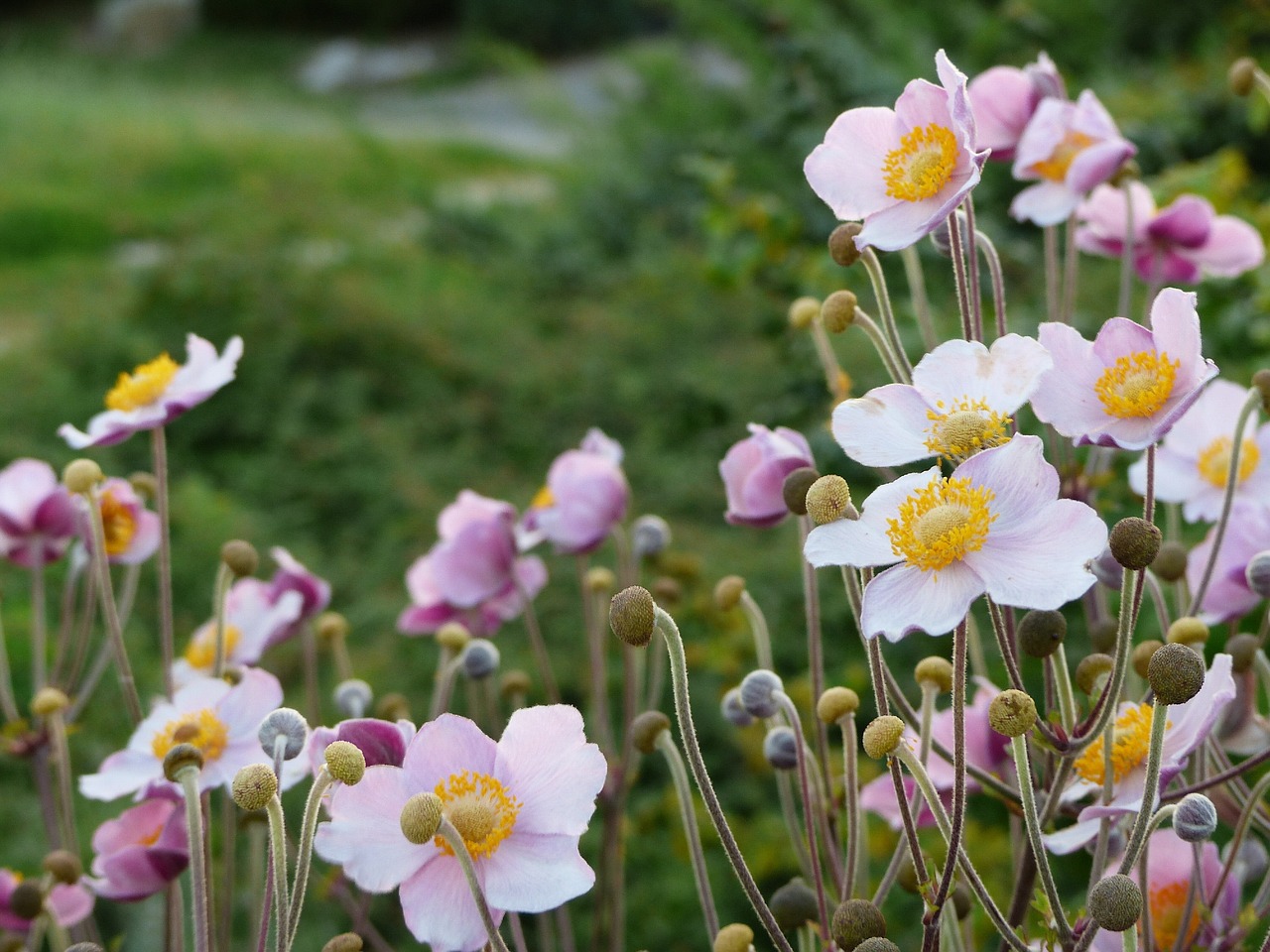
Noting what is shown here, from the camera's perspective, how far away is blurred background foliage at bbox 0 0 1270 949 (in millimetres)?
1572

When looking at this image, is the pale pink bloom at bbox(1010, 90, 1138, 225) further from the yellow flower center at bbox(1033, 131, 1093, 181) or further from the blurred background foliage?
the blurred background foliage

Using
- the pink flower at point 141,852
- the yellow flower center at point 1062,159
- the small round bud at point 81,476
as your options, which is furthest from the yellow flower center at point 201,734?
the yellow flower center at point 1062,159

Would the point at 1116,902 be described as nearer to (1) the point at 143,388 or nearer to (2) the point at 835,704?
(2) the point at 835,704

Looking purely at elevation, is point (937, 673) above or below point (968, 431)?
below

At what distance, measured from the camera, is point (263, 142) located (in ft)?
19.7

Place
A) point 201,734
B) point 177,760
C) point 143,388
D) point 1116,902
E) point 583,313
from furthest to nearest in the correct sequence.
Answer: point 583,313 → point 143,388 → point 201,734 → point 177,760 → point 1116,902

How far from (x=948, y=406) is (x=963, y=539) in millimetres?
77

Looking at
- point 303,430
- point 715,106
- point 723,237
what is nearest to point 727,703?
point 723,237

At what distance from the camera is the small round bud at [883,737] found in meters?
0.48

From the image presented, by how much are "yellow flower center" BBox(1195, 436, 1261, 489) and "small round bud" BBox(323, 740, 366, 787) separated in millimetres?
556

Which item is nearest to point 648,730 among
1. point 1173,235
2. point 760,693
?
point 760,693

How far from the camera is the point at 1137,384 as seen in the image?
58 centimetres

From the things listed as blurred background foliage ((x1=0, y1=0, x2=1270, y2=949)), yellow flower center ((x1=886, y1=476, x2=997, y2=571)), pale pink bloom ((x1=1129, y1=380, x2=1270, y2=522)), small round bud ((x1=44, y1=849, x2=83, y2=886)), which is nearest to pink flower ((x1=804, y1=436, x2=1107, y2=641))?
yellow flower center ((x1=886, y1=476, x2=997, y2=571))

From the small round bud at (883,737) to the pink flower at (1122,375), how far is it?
166 millimetres
